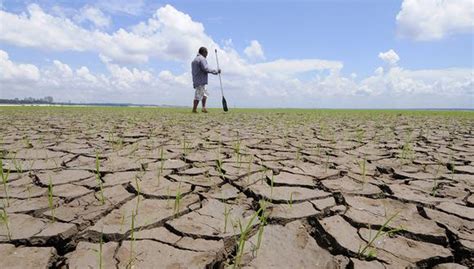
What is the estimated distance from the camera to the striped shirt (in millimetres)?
7994

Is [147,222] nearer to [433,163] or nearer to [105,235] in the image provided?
[105,235]

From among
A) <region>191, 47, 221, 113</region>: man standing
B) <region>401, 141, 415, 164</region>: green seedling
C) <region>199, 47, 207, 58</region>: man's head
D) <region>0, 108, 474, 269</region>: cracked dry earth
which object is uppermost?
<region>199, 47, 207, 58</region>: man's head

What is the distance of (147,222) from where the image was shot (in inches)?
56.4

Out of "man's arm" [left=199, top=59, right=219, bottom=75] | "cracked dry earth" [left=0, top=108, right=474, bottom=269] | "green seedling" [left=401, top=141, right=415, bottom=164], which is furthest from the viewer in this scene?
"man's arm" [left=199, top=59, right=219, bottom=75]

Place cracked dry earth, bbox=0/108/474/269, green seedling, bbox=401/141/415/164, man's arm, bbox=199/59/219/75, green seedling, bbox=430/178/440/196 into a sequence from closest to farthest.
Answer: cracked dry earth, bbox=0/108/474/269 → green seedling, bbox=430/178/440/196 → green seedling, bbox=401/141/415/164 → man's arm, bbox=199/59/219/75

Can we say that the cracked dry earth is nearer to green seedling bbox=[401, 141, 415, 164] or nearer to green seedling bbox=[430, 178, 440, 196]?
green seedling bbox=[430, 178, 440, 196]

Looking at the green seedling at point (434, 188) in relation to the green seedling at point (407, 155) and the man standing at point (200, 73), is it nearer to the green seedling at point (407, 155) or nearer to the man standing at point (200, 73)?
the green seedling at point (407, 155)

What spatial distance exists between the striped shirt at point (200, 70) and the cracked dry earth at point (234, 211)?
209 inches

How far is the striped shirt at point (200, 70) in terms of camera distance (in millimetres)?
7994

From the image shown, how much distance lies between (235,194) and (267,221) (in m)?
0.40

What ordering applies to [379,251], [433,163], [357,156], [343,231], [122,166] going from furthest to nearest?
[357,156], [433,163], [122,166], [343,231], [379,251]

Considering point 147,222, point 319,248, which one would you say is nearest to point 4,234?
point 147,222

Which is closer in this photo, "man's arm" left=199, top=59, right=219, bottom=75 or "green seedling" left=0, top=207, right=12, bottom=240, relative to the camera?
"green seedling" left=0, top=207, right=12, bottom=240

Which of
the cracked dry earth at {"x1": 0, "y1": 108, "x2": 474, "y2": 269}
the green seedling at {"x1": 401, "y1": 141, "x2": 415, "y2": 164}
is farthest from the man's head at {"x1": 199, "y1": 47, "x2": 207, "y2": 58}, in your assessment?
the green seedling at {"x1": 401, "y1": 141, "x2": 415, "y2": 164}
